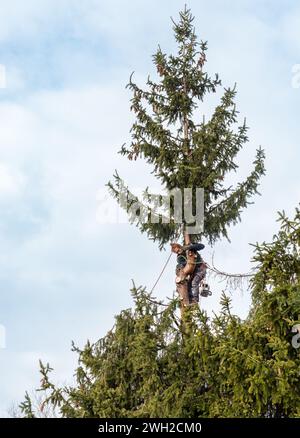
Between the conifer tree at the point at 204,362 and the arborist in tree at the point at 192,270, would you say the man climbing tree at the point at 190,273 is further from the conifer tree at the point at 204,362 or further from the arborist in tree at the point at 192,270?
the conifer tree at the point at 204,362

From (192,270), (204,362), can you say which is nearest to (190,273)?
(192,270)

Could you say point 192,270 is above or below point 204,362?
above

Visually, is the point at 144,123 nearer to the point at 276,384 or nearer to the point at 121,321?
the point at 121,321

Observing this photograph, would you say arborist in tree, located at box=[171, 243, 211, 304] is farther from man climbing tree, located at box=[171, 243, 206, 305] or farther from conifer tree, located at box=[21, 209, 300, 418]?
conifer tree, located at box=[21, 209, 300, 418]

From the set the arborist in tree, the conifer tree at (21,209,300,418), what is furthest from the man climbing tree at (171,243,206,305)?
the conifer tree at (21,209,300,418)

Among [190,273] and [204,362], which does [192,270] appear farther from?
[204,362]

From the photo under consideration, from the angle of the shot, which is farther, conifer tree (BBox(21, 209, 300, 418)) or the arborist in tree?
the arborist in tree

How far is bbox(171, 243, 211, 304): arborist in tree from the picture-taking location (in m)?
18.1

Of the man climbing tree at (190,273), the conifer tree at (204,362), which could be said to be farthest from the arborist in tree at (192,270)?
the conifer tree at (204,362)

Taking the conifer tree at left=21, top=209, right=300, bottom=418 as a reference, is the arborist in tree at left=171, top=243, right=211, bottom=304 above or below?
above

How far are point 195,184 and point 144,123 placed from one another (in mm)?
2228

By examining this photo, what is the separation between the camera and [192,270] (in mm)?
18156

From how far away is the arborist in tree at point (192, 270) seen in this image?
59.4 ft
